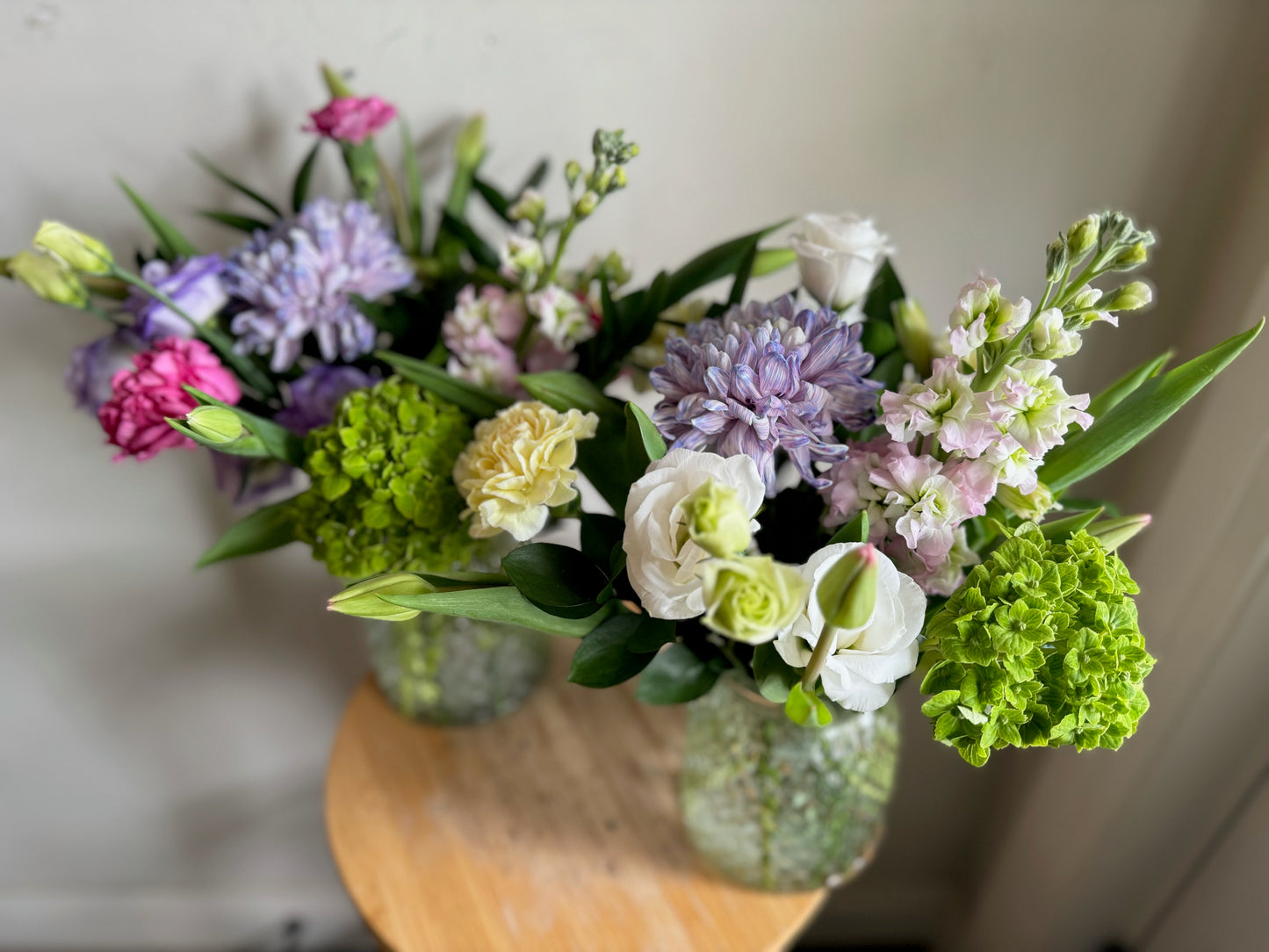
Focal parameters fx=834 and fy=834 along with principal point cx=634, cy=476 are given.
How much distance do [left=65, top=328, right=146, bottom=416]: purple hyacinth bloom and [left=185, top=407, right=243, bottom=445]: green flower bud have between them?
0.20 meters

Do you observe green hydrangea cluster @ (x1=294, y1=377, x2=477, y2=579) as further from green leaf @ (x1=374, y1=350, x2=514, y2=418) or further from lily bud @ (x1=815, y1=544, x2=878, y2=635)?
lily bud @ (x1=815, y1=544, x2=878, y2=635)

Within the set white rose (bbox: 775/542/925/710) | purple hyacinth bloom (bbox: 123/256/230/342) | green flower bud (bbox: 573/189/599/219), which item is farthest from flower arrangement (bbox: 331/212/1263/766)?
purple hyacinth bloom (bbox: 123/256/230/342)

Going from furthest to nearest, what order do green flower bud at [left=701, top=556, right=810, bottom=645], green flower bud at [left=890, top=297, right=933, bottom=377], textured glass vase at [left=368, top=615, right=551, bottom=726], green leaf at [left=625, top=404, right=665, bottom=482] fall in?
textured glass vase at [left=368, top=615, right=551, bottom=726]
green flower bud at [left=890, top=297, right=933, bottom=377]
green leaf at [left=625, top=404, right=665, bottom=482]
green flower bud at [left=701, top=556, right=810, bottom=645]

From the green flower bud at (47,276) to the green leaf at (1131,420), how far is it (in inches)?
26.7

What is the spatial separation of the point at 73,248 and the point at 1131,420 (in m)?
0.70

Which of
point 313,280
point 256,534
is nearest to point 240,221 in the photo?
point 313,280

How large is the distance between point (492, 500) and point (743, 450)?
0.15 metres

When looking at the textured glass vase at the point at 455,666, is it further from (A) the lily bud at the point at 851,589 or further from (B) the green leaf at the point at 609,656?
(A) the lily bud at the point at 851,589

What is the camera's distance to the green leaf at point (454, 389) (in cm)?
58

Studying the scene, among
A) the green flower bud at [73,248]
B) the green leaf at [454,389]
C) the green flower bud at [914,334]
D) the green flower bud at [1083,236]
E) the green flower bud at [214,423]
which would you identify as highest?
the green flower bud at [1083,236]

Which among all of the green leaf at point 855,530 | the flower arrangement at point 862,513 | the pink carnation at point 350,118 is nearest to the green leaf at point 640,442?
the flower arrangement at point 862,513

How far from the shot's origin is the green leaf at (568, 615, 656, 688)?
1.70ft

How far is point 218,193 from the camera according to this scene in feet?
2.52

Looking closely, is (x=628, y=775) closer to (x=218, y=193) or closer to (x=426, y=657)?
(x=426, y=657)
